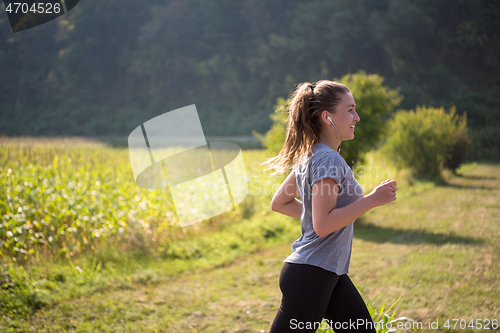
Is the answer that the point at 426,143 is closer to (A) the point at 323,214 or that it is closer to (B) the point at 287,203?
(B) the point at 287,203

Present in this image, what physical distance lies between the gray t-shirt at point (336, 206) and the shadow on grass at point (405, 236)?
18.3ft

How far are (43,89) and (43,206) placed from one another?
3822 cm

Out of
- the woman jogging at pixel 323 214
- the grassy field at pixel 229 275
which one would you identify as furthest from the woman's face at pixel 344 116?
the grassy field at pixel 229 275

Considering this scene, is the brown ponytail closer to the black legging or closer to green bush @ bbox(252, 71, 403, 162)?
the black legging

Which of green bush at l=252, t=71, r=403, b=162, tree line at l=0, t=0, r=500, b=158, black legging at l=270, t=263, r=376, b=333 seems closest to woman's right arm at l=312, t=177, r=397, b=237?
black legging at l=270, t=263, r=376, b=333

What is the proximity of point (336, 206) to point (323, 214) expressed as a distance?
16 centimetres

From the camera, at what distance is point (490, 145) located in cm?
2031

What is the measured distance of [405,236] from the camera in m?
7.15

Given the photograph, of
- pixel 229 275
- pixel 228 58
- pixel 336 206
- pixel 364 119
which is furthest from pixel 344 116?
pixel 228 58

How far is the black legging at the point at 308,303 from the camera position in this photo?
1.67 m

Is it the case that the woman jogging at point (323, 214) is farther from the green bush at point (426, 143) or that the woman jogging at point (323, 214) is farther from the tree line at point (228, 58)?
the tree line at point (228, 58)

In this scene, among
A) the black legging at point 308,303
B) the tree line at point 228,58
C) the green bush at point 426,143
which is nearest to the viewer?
the black legging at point 308,303

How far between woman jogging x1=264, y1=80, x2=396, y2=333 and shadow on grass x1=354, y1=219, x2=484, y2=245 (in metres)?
5.48

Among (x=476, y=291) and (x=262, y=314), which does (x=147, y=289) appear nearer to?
(x=262, y=314)
